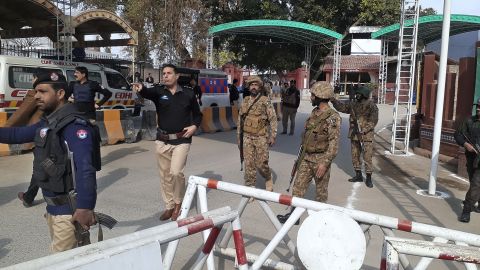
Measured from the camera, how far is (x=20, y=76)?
1052cm

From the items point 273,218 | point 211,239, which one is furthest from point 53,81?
point 273,218

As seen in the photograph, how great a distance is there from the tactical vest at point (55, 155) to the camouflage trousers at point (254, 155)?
3502 mm

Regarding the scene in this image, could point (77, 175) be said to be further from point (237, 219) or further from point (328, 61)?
point (328, 61)

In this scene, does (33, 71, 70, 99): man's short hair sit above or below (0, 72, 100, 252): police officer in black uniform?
above

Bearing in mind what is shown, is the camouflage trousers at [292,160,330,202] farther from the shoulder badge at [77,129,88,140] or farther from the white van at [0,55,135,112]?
the white van at [0,55,135,112]

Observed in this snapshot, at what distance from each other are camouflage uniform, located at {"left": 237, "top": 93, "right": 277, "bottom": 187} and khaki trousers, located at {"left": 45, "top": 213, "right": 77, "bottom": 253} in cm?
350

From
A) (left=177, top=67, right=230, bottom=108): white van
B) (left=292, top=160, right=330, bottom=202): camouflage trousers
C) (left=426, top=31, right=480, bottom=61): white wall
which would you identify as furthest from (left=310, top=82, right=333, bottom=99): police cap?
(left=426, top=31, right=480, bottom=61): white wall

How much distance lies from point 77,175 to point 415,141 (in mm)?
12047

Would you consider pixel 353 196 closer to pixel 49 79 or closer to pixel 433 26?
pixel 49 79

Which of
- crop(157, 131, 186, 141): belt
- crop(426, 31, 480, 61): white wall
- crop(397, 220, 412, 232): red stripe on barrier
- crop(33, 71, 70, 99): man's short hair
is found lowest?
crop(397, 220, 412, 232): red stripe on barrier

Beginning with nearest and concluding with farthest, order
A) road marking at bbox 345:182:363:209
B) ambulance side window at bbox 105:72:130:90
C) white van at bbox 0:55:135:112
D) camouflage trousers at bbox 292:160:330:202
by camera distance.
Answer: camouflage trousers at bbox 292:160:330:202
road marking at bbox 345:182:363:209
white van at bbox 0:55:135:112
ambulance side window at bbox 105:72:130:90

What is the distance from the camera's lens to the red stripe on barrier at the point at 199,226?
2.38m

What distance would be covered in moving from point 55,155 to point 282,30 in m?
27.2

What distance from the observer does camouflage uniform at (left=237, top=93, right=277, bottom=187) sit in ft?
20.2
